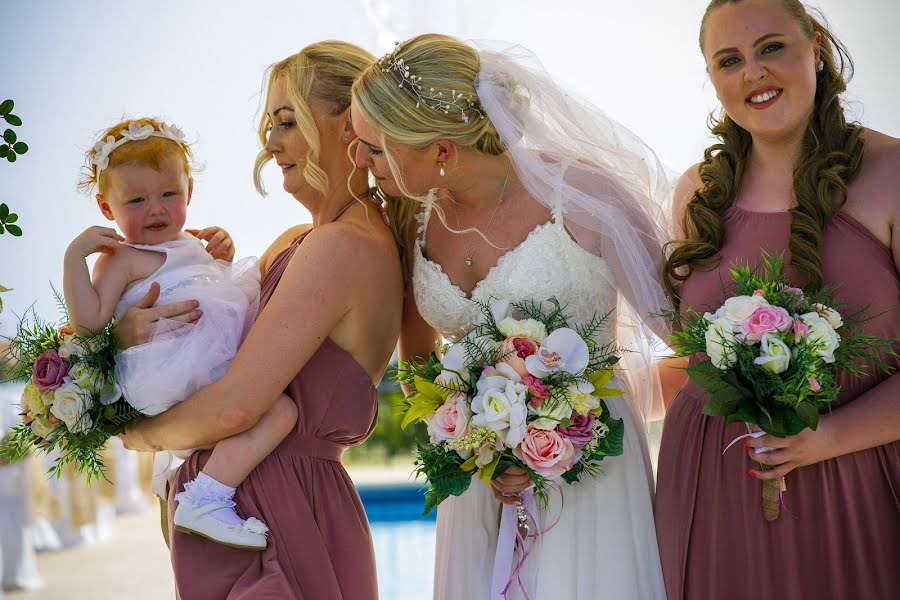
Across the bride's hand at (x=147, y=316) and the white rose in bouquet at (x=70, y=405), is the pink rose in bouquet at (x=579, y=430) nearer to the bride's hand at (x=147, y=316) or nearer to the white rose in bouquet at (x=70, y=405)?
the bride's hand at (x=147, y=316)

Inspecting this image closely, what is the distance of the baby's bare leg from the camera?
2.62 meters

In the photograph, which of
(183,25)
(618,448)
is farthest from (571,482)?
(183,25)

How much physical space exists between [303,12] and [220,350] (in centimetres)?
515

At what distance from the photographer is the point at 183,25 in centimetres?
767

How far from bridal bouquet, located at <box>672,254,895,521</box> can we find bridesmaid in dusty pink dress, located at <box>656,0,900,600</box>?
0.17m

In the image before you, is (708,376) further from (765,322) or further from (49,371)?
(49,371)

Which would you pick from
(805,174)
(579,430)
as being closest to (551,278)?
(579,430)

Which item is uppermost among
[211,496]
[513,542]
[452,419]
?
[452,419]

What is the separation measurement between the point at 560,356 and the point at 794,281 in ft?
2.13

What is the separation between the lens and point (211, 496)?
2.58 meters

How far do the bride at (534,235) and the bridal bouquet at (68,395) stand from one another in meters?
0.93

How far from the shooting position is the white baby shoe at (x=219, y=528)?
2523 mm

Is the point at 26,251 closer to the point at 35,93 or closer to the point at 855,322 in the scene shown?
the point at 855,322

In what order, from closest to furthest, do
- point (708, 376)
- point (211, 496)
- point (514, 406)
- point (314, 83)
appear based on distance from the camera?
point (708, 376)
point (514, 406)
point (211, 496)
point (314, 83)
